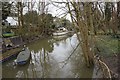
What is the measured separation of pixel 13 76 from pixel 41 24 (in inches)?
721

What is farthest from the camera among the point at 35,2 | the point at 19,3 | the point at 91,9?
the point at 35,2

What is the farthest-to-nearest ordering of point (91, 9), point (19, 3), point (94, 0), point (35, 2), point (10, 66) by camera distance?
point (35, 2) < point (19, 3) < point (10, 66) < point (91, 9) < point (94, 0)

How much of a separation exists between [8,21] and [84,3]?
54.9ft

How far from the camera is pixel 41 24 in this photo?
26469 millimetres

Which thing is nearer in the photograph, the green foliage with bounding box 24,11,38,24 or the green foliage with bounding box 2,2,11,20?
the green foliage with bounding box 2,2,11,20

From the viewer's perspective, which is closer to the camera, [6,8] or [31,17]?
[6,8]

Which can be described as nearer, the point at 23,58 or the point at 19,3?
the point at 23,58

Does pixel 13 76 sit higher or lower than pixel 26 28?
lower

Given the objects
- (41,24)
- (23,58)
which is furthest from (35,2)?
(23,58)

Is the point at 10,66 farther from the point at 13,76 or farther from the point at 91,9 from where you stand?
the point at 91,9

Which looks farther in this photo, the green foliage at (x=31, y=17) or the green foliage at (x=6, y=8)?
the green foliage at (x=31, y=17)

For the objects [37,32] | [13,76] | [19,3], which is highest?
[19,3]

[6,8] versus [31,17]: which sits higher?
[6,8]

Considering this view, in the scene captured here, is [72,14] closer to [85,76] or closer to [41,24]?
[85,76]
